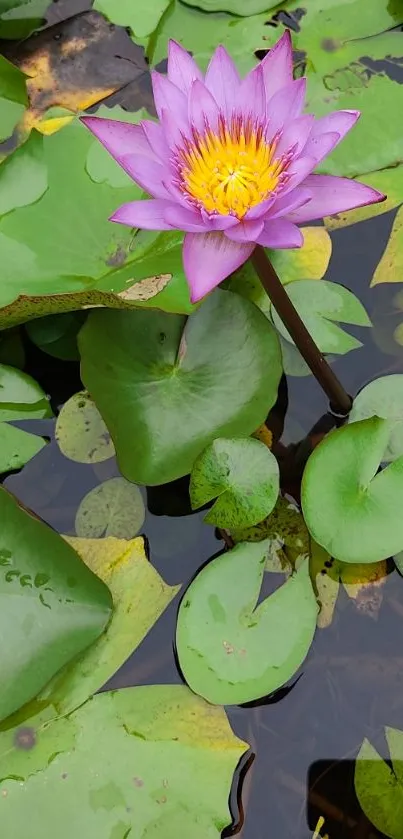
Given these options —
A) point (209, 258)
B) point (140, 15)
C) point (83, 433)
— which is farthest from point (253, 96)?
point (140, 15)

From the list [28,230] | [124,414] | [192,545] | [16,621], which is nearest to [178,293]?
[124,414]

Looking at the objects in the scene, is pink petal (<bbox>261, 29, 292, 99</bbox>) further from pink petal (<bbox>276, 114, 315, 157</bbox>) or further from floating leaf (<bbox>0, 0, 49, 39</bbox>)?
floating leaf (<bbox>0, 0, 49, 39</bbox>)

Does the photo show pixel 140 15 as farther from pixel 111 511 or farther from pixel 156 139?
pixel 111 511

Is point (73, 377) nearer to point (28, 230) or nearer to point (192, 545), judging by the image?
point (28, 230)

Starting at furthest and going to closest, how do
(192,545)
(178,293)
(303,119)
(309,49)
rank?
(309,49)
(192,545)
(178,293)
(303,119)

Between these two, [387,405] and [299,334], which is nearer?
[299,334]

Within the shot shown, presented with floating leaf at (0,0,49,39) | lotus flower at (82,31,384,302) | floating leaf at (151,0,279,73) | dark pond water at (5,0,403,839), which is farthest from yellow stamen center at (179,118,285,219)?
floating leaf at (0,0,49,39)
